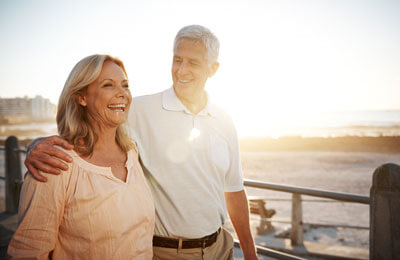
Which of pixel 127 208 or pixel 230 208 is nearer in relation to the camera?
pixel 127 208

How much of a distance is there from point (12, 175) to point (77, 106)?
15.8 ft

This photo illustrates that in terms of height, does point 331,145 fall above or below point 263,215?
below

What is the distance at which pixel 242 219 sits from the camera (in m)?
2.33

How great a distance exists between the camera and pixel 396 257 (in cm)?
198

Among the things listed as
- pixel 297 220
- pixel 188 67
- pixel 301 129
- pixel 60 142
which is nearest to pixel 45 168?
pixel 60 142

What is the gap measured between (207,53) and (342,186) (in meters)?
14.0

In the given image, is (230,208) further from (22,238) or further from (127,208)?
(22,238)

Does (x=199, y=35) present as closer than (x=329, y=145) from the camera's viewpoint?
Yes

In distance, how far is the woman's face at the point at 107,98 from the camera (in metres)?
1.80

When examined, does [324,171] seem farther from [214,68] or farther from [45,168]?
[45,168]

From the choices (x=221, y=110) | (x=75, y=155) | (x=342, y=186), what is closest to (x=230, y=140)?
(x=221, y=110)

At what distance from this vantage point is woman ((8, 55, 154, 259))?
4.81 feet

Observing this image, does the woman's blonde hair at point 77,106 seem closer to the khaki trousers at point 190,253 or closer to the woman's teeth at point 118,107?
the woman's teeth at point 118,107

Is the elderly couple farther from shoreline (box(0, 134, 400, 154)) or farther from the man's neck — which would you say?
shoreline (box(0, 134, 400, 154))
